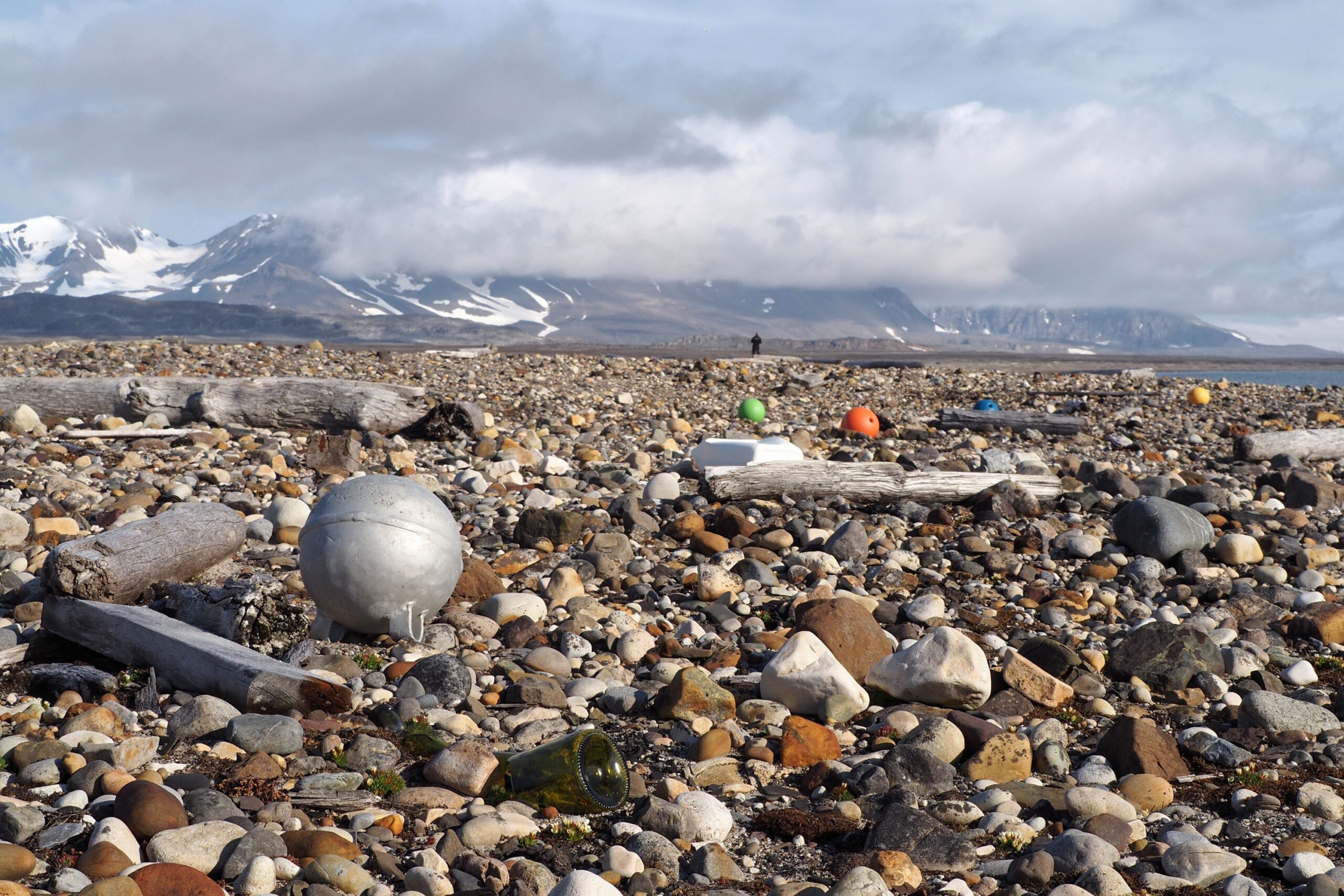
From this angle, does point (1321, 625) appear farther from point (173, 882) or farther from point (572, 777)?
point (173, 882)

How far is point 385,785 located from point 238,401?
9894mm

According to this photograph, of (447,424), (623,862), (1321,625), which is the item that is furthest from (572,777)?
(447,424)

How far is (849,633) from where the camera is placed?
20.0 ft

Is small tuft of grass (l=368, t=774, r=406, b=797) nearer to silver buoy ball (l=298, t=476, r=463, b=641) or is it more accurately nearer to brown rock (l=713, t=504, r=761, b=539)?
silver buoy ball (l=298, t=476, r=463, b=641)

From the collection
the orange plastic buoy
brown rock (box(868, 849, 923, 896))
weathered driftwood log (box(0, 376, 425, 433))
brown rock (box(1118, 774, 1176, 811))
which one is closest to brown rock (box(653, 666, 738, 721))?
brown rock (box(868, 849, 923, 896))

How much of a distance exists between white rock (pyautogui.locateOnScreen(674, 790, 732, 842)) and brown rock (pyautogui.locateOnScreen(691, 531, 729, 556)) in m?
4.28

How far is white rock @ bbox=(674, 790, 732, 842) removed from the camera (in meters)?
4.04

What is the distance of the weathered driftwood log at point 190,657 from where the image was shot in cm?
485

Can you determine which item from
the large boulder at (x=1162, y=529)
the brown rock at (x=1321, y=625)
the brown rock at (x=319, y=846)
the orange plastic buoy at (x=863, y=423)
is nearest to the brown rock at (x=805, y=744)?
the brown rock at (x=319, y=846)

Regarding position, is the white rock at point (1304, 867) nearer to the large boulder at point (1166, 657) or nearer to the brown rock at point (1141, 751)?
the brown rock at point (1141, 751)

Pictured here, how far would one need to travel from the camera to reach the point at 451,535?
6.32 m

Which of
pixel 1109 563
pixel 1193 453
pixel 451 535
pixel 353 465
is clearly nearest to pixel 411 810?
pixel 451 535

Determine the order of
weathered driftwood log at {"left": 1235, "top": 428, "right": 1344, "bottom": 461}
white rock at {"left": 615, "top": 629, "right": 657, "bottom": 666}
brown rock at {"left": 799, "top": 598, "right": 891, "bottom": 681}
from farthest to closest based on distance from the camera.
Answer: weathered driftwood log at {"left": 1235, "top": 428, "right": 1344, "bottom": 461} → white rock at {"left": 615, "top": 629, "right": 657, "bottom": 666} → brown rock at {"left": 799, "top": 598, "right": 891, "bottom": 681}

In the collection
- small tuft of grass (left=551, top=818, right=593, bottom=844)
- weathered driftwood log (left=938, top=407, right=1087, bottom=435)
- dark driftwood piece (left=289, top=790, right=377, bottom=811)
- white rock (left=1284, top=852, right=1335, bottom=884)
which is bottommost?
small tuft of grass (left=551, top=818, right=593, bottom=844)
